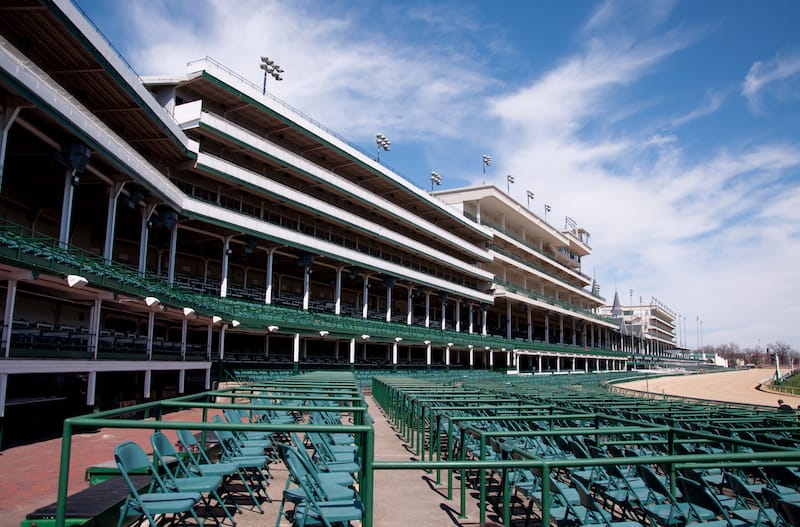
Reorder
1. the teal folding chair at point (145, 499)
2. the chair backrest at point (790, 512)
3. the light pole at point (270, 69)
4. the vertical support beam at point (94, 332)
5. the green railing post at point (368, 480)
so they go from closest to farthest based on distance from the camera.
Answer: the green railing post at point (368, 480), the chair backrest at point (790, 512), the teal folding chair at point (145, 499), the vertical support beam at point (94, 332), the light pole at point (270, 69)

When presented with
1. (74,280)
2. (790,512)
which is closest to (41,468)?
(74,280)

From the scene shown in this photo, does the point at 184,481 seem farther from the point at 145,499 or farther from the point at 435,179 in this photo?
the point at 435,179

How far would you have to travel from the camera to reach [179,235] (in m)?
39.3

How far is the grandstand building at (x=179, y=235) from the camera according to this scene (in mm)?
20484

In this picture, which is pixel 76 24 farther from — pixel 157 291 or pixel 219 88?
pixel 219 88

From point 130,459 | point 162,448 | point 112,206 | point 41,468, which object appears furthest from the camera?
point 112,206

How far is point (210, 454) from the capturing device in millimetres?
9398

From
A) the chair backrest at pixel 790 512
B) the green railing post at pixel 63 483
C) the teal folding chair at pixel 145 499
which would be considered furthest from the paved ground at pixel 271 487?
the chair backrest at pixel 790 512

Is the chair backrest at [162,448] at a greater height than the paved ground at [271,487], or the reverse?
the chair backrest at [162,448]

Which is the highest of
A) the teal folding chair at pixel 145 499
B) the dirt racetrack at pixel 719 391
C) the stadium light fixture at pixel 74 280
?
the stadium light fixture at pixel 74 280

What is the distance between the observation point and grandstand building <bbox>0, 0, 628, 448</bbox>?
67.2ft

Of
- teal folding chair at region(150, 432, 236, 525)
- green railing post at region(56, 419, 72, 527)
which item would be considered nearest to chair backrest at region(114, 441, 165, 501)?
teal folding chair at region(150, 432, 236, 525)

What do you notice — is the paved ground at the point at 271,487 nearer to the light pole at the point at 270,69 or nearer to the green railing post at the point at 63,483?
the green railing post at the point at 63,483

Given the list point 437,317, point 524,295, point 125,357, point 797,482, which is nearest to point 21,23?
point 125,357
